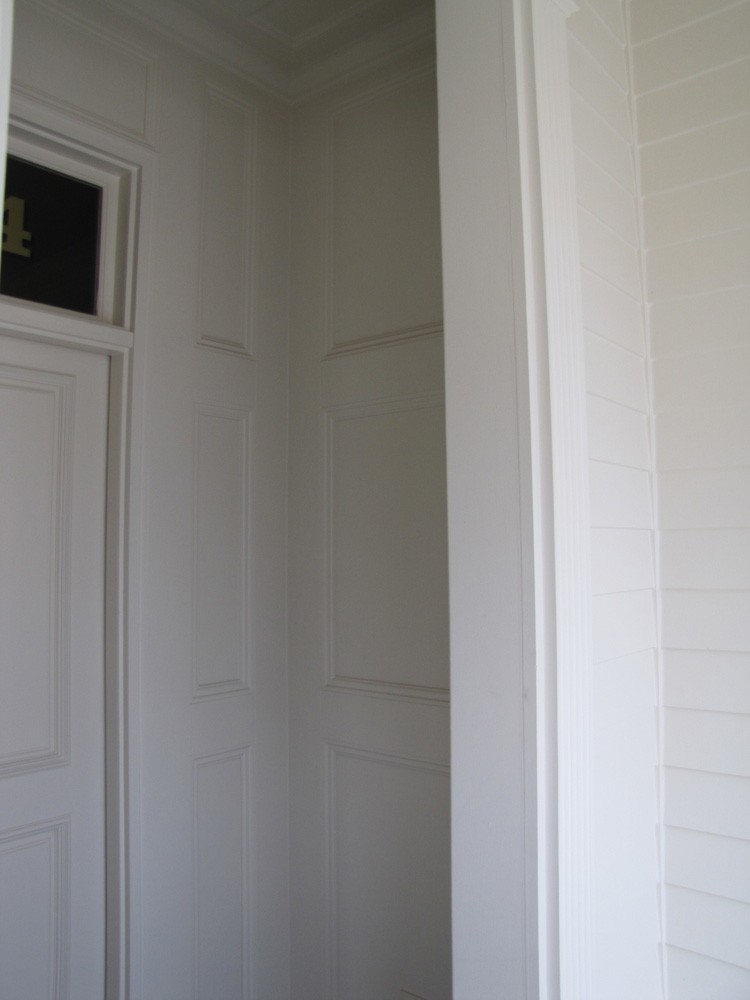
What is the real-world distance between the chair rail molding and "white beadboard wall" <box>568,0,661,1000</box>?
0.06 meters

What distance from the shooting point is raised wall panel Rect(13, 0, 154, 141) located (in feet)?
6.59

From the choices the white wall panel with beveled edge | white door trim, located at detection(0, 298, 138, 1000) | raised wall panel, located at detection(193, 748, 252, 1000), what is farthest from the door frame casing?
the white wall panel with beveled edge

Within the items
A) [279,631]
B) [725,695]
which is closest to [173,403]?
[279,631]

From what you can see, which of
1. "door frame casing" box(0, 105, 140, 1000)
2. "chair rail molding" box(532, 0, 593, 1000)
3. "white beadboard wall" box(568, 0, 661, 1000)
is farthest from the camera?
"door frame casing" box(0, 105, 140, 1000)

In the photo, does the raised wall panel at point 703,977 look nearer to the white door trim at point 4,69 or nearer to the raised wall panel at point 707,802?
the raised wall panel at point 707,802

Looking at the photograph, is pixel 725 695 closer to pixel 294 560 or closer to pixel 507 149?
pixel 507 149

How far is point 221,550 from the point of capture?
7.93 feet

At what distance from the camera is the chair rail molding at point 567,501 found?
135 cm

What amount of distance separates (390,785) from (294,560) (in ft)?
2.55

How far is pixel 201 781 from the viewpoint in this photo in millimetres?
2307

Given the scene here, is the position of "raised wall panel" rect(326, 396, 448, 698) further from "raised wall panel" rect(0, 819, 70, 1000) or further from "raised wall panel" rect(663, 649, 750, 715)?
"raised wall panel" rect(0, 819, 70, 1000)

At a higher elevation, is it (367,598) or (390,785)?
(367,598)

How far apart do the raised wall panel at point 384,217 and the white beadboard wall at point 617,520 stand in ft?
2.20

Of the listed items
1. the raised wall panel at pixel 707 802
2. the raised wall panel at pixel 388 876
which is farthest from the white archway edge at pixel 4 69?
the raised wall panel at pixel 388 876
